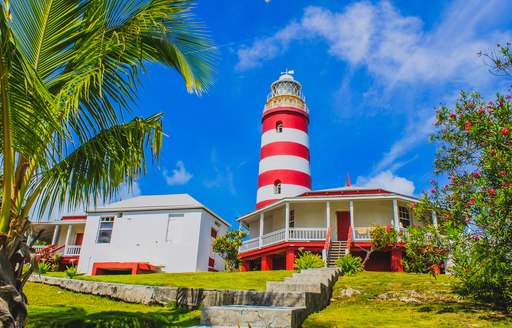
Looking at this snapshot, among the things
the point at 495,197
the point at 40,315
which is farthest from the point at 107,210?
the point at 495,197

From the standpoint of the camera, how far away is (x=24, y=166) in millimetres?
Result: 4312

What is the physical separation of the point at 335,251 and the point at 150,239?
10526 millimetres

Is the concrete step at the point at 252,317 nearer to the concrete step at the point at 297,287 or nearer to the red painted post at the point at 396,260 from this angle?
the concrete step at the point at 297,287

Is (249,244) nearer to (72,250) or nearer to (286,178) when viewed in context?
(286,178)

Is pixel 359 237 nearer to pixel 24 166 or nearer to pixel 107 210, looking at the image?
pixel 107 210

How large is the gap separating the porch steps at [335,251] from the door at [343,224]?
1964mm

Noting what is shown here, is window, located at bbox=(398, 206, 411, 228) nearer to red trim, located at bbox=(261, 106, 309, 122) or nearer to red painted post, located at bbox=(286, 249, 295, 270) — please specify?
red painted post, located at bbox=(286, 249, 295, 270)

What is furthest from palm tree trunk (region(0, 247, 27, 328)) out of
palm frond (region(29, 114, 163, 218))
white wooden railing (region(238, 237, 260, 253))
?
white wooden railing (region(238, 237, 260, 253))

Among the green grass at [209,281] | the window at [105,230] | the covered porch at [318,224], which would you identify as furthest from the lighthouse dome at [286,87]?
the green grass at [209,281]

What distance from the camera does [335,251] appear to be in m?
18.3

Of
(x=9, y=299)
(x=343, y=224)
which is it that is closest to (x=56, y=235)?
(x=343, y=224)

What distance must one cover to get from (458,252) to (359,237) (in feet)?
44.6

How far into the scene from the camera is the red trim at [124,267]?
20750 mm

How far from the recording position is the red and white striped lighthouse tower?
81.6 feet
